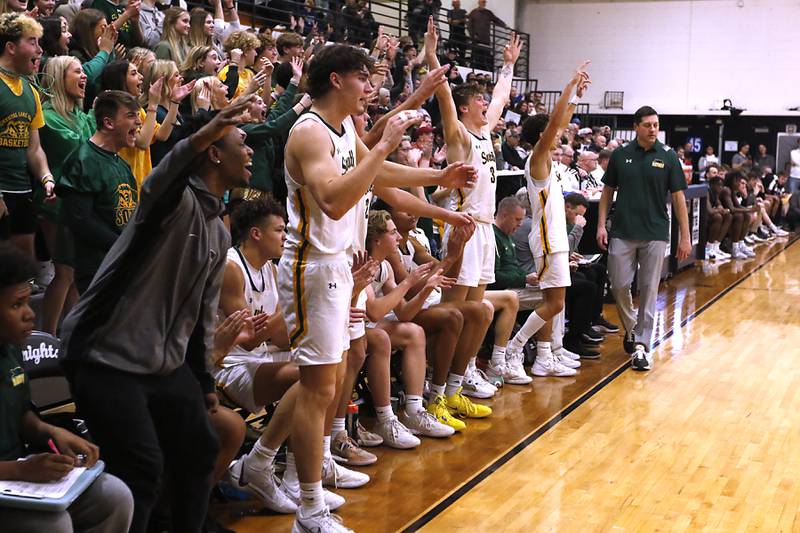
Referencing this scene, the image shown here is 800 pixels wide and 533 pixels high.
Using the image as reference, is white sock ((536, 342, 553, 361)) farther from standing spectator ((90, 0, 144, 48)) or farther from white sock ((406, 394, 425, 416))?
standing spectator ((90, 0, 144, 48))

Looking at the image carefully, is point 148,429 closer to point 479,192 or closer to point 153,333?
point 153,333

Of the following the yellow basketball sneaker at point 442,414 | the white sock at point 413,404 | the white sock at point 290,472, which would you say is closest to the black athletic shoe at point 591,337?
the yellow basketball sneaker at point 442,414

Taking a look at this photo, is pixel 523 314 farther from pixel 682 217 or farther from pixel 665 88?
pixel 665 88

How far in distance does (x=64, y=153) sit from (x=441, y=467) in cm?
268

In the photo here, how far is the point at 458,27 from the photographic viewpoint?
63.9 feet

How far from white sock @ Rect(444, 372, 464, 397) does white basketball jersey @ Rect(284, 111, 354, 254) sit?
220 centimetres

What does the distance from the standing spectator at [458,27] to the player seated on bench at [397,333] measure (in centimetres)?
1456

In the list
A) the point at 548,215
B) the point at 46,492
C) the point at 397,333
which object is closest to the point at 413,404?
the point at 397,333

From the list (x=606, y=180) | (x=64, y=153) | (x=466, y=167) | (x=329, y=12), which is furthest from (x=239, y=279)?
(x=329, y=12)

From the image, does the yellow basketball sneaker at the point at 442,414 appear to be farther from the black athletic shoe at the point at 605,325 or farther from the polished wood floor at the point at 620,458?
the black athletic shoe at the point at 605,325

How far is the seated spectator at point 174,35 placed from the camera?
22.7 feet

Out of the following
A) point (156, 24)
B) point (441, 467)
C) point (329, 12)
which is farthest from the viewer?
point (329, 12)

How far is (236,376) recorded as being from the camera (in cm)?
418

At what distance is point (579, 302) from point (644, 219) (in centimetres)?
88
